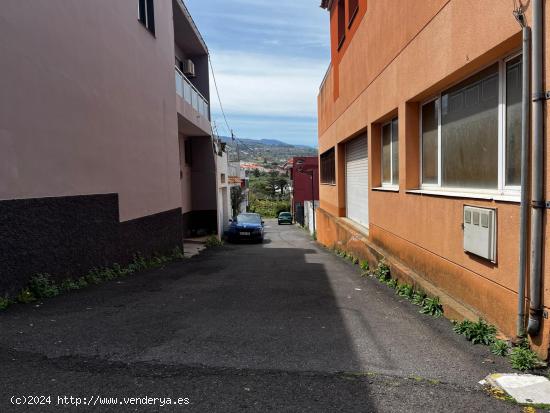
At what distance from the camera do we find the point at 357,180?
1266 cm

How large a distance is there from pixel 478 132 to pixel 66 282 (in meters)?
5.97

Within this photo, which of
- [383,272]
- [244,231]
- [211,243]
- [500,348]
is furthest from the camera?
[244,231]

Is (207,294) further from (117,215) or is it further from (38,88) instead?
(38,88)

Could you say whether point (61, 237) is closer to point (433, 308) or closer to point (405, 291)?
point (405, 291)

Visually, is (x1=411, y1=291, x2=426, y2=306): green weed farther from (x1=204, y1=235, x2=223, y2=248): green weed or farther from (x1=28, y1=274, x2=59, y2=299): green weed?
(x1=204, y1=235, x2=223, y2=248): green weed

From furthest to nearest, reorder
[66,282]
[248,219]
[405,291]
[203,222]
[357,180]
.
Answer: [248,219], [203,222], [357,180], [66,282], [405,291]

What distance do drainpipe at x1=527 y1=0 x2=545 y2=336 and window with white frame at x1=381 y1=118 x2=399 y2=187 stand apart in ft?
15.3

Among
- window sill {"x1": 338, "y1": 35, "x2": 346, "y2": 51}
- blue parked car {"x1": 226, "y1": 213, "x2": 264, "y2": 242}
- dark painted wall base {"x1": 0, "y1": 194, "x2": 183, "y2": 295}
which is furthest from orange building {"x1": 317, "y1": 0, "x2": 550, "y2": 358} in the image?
blue parked car {"x1": 226, "y1": 213, "x2": 264, "y2": 242}

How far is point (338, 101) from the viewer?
555 inches

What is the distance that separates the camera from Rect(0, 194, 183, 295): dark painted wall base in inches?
213

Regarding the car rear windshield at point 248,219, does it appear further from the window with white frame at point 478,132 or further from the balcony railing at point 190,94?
the window with white frame at point 478,132

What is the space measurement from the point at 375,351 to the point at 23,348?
3126mm

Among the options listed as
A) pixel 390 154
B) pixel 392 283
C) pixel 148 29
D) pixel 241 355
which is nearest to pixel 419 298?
pixel 392 283

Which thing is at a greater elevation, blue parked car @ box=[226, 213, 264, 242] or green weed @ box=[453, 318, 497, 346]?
green weed @ box=[453, 318, 497, 346]
